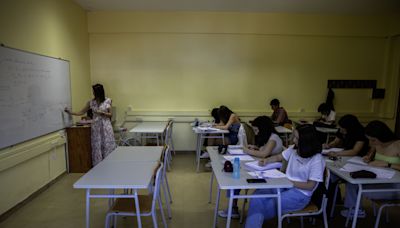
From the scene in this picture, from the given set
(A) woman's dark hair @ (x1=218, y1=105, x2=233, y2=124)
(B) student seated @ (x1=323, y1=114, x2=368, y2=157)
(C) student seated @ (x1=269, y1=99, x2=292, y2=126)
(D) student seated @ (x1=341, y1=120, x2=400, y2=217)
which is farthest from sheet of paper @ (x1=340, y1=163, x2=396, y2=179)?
(C) student seated @ (x1=269, y1=99, x2=292, y2=126)

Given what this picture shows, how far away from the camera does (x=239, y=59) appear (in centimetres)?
562

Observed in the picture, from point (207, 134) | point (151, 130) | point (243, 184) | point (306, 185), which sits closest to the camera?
point (243, 184)

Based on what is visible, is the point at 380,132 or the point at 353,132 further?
the point at 353,132

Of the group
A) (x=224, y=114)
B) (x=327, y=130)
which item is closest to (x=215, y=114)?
(x=224, y=114)

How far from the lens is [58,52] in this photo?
13.4ft

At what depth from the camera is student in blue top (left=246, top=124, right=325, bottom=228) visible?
6.98ft

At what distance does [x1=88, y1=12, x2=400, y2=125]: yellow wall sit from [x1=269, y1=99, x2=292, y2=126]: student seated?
16.0 inches

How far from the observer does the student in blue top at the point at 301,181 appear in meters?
2.13

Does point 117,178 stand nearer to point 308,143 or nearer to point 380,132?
point 308,143

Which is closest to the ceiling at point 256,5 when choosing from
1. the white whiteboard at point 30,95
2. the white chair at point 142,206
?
the white whiteboard at point 30,95

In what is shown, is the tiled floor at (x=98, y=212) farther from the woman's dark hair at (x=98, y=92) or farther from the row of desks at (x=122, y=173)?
the woman's dark hair at (x=98, y=92)

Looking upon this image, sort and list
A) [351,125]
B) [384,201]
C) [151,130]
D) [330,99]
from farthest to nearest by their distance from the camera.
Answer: [330,99]
[151,130]
[351,125]
[384,201]

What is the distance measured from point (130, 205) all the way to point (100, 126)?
2.43m

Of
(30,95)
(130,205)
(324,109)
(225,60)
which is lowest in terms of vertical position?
(130,205)
